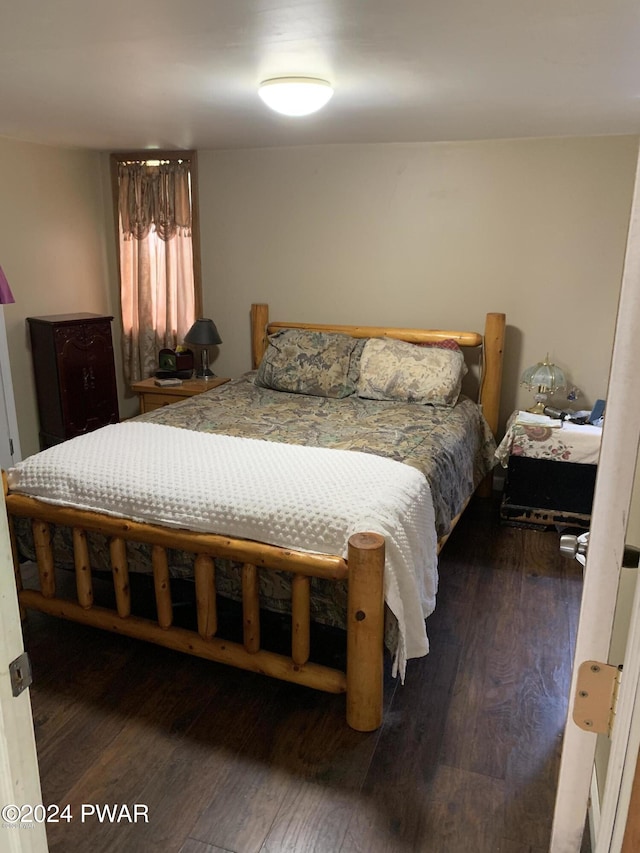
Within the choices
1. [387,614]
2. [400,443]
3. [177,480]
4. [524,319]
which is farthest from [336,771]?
[524,319]

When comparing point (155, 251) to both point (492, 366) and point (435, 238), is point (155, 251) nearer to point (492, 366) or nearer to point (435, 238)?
point (435, 238)

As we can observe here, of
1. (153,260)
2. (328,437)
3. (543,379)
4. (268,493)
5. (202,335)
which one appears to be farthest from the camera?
(153,260)

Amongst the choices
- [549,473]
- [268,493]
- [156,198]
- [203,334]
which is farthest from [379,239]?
[268,493]

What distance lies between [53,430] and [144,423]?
61.0 inches

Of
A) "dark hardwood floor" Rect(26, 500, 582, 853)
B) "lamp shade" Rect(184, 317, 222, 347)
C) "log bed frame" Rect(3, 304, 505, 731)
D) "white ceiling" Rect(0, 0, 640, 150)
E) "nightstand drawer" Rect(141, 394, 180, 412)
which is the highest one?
"white ceiling" Rect(0, 0, 640, 150)

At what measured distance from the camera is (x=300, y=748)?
6.44 feet

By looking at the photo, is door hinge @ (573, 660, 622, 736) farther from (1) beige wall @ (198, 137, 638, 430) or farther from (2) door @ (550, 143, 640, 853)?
(1) beige wall @ (198, 137, 638, 430)

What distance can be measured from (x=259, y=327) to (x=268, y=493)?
236 centimetres

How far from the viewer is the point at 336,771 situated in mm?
1872

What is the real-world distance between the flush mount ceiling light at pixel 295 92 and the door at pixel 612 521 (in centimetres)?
182

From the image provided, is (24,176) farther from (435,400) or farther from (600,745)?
(600,745)

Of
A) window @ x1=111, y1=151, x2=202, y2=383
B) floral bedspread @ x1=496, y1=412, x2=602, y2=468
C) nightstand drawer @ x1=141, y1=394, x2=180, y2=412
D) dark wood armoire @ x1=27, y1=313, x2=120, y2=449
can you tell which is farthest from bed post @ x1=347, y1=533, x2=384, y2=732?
window @ x1=111, y1=151, x2=202, y2=383

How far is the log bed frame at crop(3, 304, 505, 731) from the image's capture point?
6.31 ft

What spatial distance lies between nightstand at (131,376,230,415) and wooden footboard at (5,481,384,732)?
1800mm
